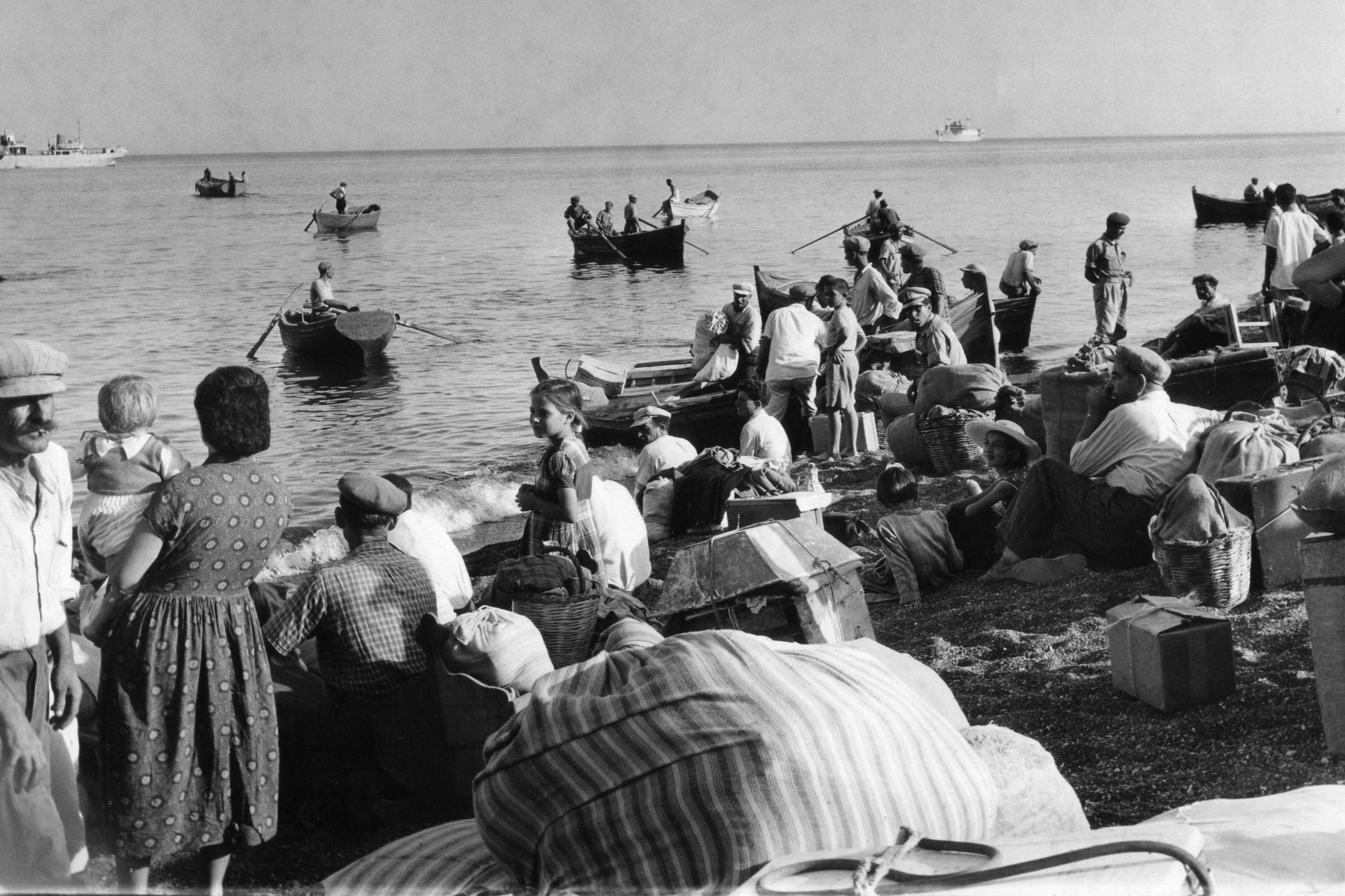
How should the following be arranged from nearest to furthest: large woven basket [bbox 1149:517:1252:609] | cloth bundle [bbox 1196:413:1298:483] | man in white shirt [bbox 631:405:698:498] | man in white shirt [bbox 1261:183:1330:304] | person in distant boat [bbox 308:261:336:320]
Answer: large woven basket [bbox 1149:517:1252:609], cloth bundle [bbox 1196:413:1298:483], man in white shirt [bbox 631:405:698:498], man in white shirt [bbox 1261:183:1330:304], person in distant boat [bbox 308:261:336:320]

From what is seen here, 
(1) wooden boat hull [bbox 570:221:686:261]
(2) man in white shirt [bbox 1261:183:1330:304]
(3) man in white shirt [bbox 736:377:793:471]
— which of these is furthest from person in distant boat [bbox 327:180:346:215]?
(3) man in white shirt [bbox 736:377:793:471]

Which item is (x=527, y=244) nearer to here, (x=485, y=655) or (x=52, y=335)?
(x=52, y=335)

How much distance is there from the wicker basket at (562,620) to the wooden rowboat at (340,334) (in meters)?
16.2

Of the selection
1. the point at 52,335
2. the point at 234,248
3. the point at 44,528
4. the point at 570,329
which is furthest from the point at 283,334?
the point at 234,248

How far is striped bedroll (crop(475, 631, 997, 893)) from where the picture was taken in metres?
2.39

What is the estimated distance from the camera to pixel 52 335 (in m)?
26.9

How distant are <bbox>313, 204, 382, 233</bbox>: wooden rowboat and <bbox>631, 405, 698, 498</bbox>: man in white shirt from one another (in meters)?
42.2

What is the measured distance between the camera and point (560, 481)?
506 centimetres

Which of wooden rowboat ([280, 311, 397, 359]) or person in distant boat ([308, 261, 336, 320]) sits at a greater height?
person in distant boat ([308, 261, 336, 320])

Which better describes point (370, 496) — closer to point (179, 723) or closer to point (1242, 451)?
point (179, 723)

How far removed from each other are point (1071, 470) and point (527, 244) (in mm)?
41165

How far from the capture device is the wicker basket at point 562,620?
164 inches

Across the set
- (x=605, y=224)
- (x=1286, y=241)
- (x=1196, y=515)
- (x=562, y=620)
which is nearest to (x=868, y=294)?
(x=1286, y=241)

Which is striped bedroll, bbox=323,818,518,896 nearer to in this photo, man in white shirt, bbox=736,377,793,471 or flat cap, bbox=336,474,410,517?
flat cap, bbox=336,474,410,517
